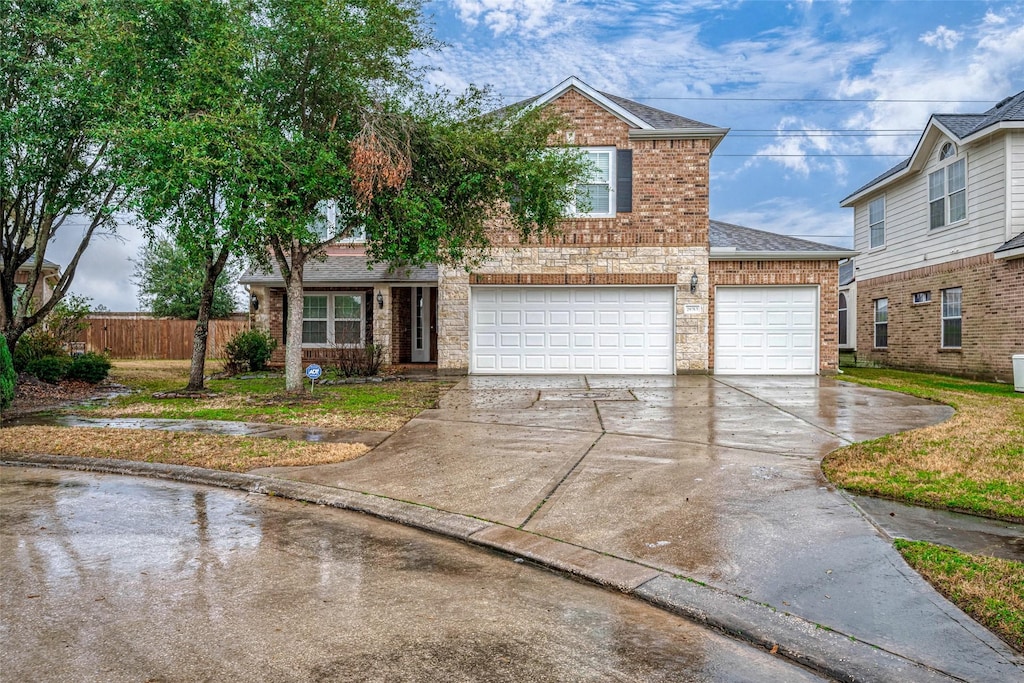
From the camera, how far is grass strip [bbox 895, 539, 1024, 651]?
3369 millimetres

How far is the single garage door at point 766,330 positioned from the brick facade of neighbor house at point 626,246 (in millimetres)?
637

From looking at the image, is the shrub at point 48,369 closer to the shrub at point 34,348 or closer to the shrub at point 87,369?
the shrub at point 34,348

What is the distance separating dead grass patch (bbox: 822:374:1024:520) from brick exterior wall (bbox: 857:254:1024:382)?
7950mm

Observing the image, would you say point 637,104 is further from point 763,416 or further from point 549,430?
point 549,430

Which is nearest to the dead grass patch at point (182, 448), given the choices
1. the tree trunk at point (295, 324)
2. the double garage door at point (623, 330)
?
the tree trunk at point (295, 324)

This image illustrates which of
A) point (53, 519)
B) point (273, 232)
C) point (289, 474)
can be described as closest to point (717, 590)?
point (289, 474)

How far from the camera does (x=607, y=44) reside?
30203 mm

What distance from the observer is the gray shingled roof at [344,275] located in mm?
19047

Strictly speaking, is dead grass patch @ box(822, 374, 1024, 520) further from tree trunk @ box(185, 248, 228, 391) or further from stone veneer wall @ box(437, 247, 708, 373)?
tree trunk @ box(185, 248, 228, 391)

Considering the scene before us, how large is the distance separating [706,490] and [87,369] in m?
14.5

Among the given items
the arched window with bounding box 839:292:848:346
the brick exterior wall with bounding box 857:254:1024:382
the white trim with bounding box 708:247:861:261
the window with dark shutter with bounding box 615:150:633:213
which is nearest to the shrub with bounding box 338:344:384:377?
the window with dark shutter with bounding box 615:150:633:213

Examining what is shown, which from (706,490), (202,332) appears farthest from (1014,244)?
(202,332)

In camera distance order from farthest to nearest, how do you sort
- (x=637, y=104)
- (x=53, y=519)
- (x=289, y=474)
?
(x=637, y=104) → (x=289, y=474) → (x=53, y=519)

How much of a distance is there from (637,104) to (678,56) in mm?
18220
